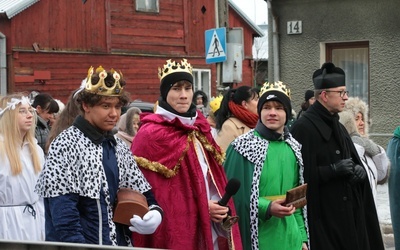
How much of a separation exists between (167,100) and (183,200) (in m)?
0.66

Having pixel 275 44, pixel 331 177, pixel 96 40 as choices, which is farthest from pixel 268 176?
pixel 96 40

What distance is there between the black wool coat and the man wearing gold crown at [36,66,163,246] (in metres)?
1.92

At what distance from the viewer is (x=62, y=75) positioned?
23.2 metres

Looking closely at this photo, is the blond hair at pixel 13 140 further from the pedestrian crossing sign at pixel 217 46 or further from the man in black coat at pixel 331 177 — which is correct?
the pedestrian crossing sign at pixel 217 46

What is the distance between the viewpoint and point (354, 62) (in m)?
15.8

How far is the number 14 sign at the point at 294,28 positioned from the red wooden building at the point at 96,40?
8.58 metres

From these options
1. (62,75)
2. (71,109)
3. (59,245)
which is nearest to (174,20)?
(62,75)

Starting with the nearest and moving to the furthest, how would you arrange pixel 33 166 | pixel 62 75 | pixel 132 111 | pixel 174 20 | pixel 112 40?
pixel 33 166, pixel 132 111, pixel 62 75, pixel 112 40, pixel 174 20

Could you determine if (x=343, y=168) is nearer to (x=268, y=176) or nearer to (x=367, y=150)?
(x=268, y=176)

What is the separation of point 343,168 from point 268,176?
2.41 feet

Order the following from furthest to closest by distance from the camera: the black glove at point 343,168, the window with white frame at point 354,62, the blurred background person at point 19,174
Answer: the window with white frame at point 354,62, the black glove at point 343,168, the blurred background person at point 19,174

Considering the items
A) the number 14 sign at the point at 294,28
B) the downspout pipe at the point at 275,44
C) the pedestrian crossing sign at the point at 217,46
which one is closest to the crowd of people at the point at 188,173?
the pedestrian crossing sign at the point at 217,46

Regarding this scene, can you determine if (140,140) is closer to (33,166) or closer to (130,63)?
(33,166)

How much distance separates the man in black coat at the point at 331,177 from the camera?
19.9ft
